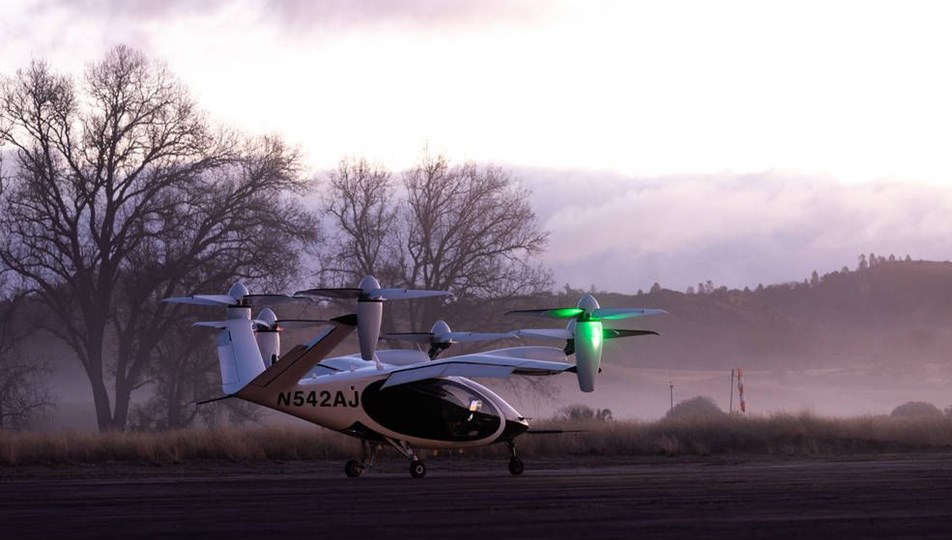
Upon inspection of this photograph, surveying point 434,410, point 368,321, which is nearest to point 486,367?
point 434,410

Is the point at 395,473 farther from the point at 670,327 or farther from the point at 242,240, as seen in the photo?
the point at 670,327

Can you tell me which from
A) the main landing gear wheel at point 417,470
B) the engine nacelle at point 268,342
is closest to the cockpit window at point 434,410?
the main landing gear wheel at point 417,470

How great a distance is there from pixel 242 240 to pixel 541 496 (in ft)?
114

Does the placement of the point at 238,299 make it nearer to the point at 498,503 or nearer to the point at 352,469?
the point at 352,469

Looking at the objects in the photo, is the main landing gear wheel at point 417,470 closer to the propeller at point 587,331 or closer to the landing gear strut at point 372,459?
the landing gear strut at point 372,459

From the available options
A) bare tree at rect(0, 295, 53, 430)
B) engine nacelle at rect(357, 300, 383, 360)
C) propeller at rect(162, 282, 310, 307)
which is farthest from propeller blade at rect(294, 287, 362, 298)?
bare tree at rect(0, 295, 53, 430)

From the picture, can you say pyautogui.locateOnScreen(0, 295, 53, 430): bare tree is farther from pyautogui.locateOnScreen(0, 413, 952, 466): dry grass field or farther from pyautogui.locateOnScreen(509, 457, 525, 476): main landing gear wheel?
pyautogui.locateOnScreen(509, 457, 525, 476): main landing gear wheel

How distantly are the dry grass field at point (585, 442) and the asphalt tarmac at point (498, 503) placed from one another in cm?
515

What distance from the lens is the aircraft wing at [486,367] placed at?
100.0 feet

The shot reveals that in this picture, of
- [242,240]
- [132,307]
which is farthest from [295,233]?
[132,307]

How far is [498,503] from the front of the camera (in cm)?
2230

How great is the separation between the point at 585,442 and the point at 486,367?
11258 mm

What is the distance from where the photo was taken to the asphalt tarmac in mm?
18141

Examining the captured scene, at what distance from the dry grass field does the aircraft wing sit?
20.6ft
